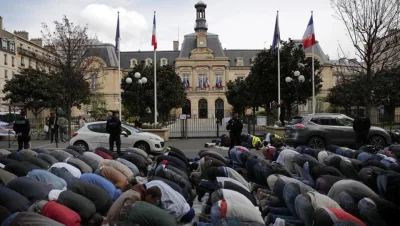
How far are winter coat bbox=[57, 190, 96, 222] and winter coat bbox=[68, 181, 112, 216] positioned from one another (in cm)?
37

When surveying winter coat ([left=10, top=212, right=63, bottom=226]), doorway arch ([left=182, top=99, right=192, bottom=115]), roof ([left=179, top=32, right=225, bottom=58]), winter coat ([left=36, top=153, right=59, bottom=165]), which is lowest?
winter coat ([left=10, top=212, right=63, bottom=226])

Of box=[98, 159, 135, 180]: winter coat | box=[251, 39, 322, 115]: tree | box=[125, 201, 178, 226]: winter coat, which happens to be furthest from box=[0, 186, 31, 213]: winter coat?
box=[251, 39, 322, 115]: tree

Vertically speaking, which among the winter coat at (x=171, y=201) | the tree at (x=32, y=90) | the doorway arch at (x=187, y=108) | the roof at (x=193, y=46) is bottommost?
the winter coat at (x=171, y=201)

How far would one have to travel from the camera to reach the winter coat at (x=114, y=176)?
784 centimetres

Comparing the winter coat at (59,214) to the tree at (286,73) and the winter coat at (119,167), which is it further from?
the tree at (286,73)

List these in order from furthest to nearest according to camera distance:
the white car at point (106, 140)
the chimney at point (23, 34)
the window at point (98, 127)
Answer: the chimney at point (23, 34)
the window at point (98, 127)
the white car at point (106, 140)

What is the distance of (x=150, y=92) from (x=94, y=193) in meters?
37.3

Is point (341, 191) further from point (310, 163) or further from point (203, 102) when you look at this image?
point (203, 102)

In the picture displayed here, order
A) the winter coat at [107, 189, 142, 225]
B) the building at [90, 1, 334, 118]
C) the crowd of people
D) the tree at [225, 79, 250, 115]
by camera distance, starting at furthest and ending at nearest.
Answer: the building at [90, 1, 334, 118]
the tree at [225, 79, 250, 115]
the winter coat at [107, 189, 142, 225]
the crowd of people

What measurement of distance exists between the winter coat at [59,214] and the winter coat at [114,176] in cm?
241

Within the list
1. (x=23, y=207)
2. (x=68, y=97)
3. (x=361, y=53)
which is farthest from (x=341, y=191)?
(x=68, y=97)

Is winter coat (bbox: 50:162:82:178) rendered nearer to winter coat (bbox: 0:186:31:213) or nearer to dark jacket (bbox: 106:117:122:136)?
winter coat (bbox: 0:186:31:213)

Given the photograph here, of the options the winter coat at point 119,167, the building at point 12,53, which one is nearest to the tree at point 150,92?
the building at point 12,53

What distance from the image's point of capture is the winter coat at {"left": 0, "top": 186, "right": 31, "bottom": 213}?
580 centimetres
